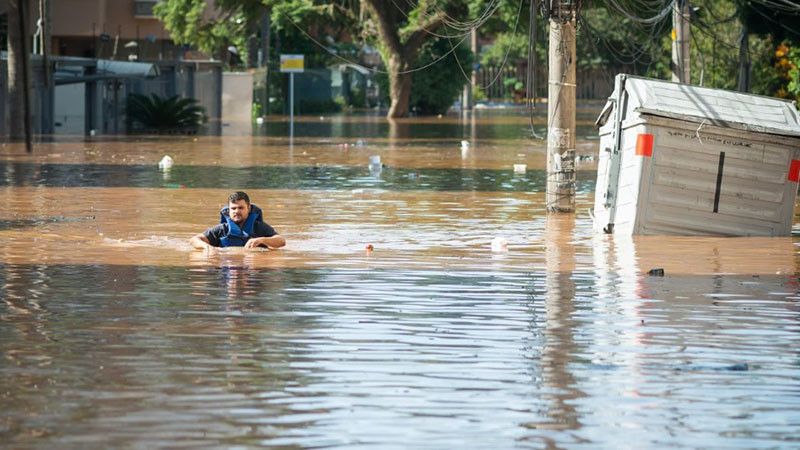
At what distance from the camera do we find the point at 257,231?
15.6 m

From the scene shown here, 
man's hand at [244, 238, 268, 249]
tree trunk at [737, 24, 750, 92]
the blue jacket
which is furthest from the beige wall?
man's hand at [244, 238, 268, 249]

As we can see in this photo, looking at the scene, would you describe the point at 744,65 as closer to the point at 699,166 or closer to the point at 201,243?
the point at 699,166

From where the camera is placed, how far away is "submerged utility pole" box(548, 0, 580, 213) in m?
20.3

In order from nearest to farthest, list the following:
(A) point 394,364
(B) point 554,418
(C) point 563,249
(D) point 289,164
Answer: (B) point 554,418, (A) point 394,364, (C) point 563,249, (D) point 289,164

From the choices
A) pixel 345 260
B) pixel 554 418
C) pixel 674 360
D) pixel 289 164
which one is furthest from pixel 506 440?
pixel 289 164

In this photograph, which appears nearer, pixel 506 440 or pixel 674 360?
pixel 506 440

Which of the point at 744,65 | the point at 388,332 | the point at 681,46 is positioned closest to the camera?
the point at 388,332

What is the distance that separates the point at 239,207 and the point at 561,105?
21.8 feet

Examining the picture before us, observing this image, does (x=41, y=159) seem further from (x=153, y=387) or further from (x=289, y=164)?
(x=153, y=387)

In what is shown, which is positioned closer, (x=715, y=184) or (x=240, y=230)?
(x=240, y=230)

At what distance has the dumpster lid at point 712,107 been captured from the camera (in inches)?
675

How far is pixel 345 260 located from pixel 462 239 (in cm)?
259

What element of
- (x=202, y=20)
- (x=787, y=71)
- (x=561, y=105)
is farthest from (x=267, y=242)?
(x=202, y=20)

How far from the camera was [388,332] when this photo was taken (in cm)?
1040
